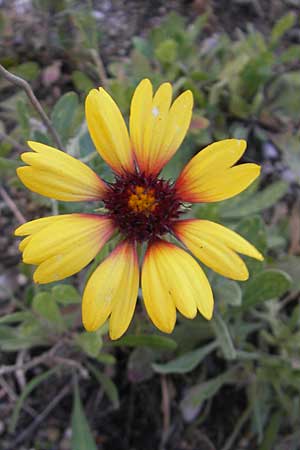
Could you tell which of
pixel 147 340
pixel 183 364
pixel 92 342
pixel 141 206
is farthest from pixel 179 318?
pixel 141 206

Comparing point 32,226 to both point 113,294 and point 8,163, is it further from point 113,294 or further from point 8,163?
point 8,163

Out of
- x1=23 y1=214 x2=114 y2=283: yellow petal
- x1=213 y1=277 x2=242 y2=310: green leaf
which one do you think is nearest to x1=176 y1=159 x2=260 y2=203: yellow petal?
x1=23 y1=214 x2=114 y2=283: yellow petal

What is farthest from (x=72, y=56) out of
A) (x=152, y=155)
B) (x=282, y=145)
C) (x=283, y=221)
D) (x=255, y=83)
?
(x=152, y=155)

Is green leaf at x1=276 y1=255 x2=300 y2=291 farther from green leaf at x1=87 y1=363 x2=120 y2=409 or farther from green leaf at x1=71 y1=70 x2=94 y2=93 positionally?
green leaf at x1=71 y1=70 x2=94 y2=93

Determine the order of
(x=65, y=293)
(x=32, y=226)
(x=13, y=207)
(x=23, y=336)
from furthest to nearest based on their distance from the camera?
(x=13, y=207)
(x=23, y=336)
(x=65, y=293)
(x=32, y=226)

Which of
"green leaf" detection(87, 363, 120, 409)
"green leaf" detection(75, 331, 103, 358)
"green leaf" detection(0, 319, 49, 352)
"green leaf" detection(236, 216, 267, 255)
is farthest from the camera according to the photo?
"green leaf" detection(87, 363, 120, 409)

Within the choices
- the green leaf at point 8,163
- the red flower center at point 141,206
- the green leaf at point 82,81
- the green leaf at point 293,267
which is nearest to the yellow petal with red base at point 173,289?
the red flower center at point 141,206
